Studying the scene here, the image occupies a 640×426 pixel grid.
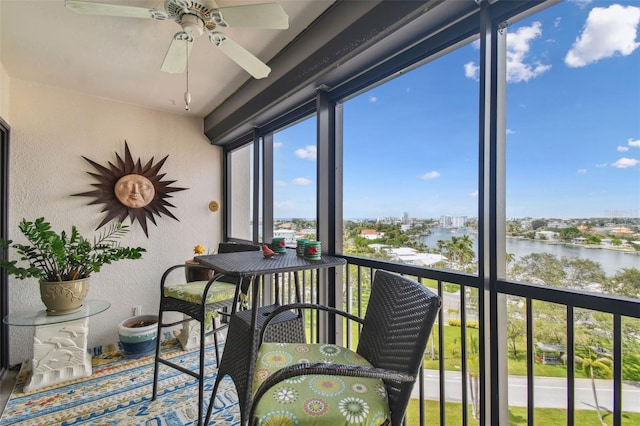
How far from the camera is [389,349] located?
1.12 m

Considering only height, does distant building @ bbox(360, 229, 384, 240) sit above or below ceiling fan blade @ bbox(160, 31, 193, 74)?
below

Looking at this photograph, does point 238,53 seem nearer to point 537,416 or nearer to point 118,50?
point 118,50

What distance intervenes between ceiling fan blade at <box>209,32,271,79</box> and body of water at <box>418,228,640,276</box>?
1453 mm

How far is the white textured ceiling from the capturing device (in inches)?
65.7

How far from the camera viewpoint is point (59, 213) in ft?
8.83

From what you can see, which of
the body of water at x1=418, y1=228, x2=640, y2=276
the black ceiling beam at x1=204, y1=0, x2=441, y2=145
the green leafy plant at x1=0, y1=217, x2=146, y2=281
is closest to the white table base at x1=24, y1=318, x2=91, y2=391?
the green leafy plant at x1=0, y1=217, x2=146, y2=281

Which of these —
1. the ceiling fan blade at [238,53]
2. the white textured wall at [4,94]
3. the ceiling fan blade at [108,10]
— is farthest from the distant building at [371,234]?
the white textured wall at [4,94]

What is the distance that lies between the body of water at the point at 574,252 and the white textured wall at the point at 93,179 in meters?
2.97

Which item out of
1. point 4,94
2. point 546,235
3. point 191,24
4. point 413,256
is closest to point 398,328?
point 413,256

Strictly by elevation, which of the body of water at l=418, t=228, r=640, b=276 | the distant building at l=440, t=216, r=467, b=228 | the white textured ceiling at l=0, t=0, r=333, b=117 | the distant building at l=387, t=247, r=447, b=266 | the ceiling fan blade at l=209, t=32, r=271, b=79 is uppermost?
the white textured ceiling at l=0, t=0, r=333, b=117

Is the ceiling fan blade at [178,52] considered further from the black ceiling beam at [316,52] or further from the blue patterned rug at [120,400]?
the blue patterned rug at [120,400]

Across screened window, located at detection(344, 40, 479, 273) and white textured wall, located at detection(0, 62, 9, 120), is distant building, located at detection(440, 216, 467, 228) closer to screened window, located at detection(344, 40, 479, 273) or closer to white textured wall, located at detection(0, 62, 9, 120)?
screened window, located at detection(344, 40, 479, 273)

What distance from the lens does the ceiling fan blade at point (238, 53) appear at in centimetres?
151

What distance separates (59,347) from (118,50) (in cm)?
232
